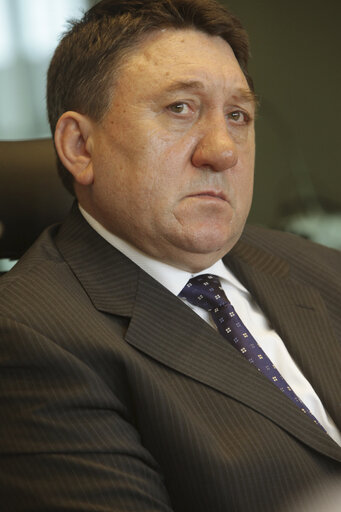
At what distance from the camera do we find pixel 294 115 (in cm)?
376

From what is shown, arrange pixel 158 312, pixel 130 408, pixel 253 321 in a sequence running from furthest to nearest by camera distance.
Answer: pixel 253 321 → pixel 158 312 → pixel 130 408

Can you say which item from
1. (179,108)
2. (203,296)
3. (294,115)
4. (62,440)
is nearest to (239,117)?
(179,108)

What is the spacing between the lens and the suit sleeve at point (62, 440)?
3.62ft

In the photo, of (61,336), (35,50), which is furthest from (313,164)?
(61,336)

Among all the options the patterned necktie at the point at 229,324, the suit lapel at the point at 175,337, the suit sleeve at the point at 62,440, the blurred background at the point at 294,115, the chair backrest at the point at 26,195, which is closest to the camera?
the suit sleeve at the point at 62,440

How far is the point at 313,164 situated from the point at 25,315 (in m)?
2.89

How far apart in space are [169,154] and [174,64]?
7.9 inches

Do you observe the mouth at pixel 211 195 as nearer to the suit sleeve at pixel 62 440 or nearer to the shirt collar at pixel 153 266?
the shirt collar at pixel 153 266

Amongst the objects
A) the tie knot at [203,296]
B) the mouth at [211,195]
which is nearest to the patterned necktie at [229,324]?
the tie knot at [203,296]

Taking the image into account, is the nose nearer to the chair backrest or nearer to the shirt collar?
the shirt collar

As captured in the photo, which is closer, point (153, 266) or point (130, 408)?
point (130, 408)

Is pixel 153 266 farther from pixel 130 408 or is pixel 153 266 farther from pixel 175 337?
pixel 130 408

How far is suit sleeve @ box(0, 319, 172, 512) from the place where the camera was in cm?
110

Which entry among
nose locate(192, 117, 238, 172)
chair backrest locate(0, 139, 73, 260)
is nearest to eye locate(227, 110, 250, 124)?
nose locate(192, 117, 238, 172)
